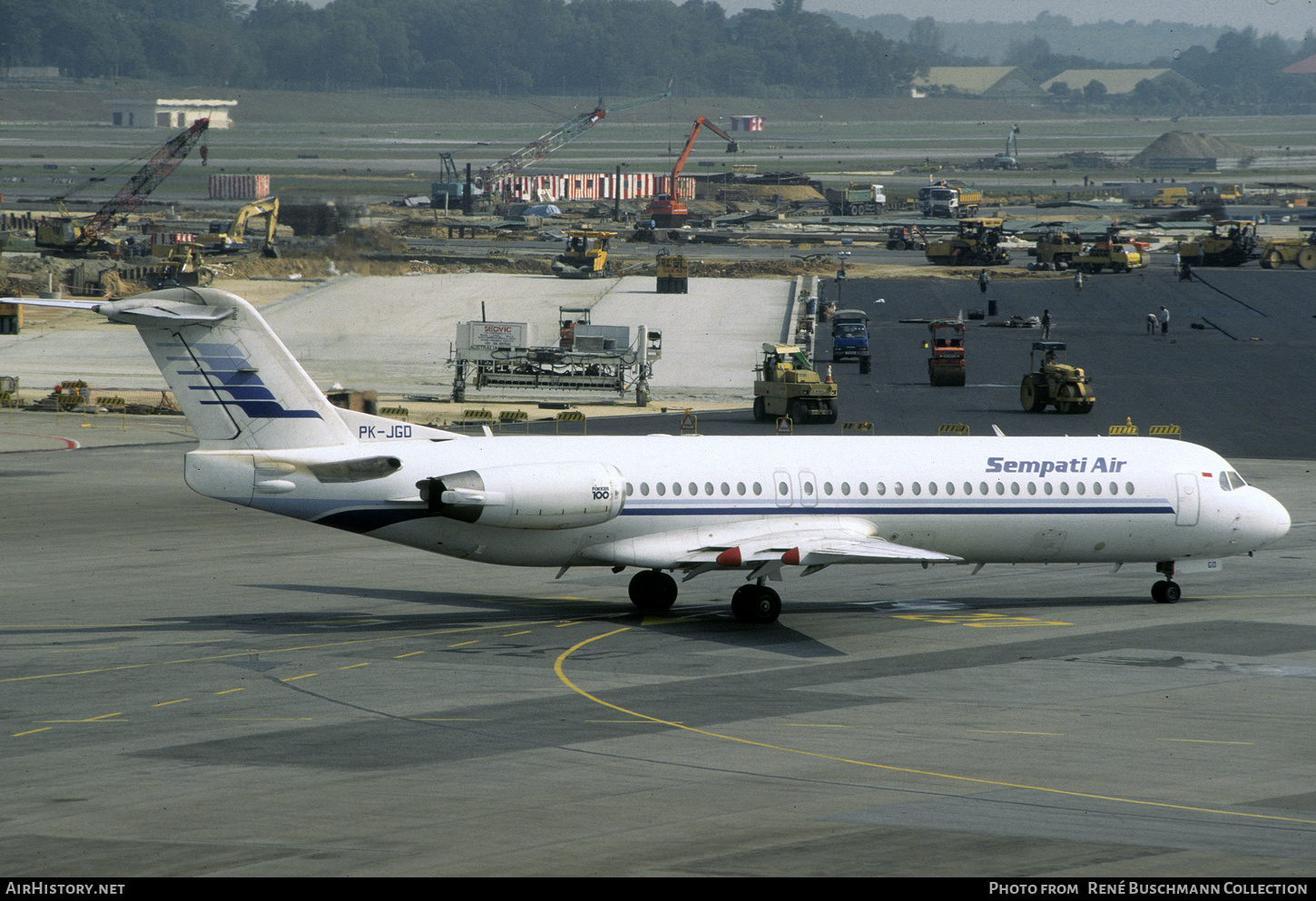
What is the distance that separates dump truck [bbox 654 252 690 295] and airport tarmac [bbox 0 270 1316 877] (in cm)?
7427

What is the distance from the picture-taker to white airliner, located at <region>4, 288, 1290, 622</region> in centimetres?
2998

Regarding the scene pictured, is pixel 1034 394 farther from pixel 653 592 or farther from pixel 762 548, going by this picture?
pixel 762 548

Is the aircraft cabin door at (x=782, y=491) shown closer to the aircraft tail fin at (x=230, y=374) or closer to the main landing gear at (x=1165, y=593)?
the main landing gear at (x=1165, y=593)

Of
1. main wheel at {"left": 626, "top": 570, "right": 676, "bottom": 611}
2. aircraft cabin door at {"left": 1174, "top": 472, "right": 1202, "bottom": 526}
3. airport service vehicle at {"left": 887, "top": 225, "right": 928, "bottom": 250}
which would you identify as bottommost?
main wheel at {"left": 626, "top": 570, "right": 676, "bottom": 611}

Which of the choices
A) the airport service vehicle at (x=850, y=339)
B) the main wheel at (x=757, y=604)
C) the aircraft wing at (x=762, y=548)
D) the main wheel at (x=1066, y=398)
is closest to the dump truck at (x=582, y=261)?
the airport service vehicle at (x=850, y=339)

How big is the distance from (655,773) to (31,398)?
63901 millimetres

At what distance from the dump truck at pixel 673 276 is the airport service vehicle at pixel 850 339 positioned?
28.4 meters

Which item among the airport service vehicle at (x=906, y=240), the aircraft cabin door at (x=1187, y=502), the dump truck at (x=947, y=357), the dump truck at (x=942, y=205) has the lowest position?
the aircraft cabin door at (x=1187, y=502)

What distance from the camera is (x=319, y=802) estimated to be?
1877 cm

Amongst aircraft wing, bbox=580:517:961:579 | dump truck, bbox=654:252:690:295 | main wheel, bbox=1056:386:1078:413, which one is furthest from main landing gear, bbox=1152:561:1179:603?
dump truck, bbox=654:252:690:295

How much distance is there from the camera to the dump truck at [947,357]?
3039 inches

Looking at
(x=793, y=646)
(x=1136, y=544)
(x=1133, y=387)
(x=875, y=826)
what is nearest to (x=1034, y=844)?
(x=875, y=826)

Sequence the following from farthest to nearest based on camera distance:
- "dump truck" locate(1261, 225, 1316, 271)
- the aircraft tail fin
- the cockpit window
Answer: "dump truck" locate(1261, 225, 1316, 271)
the cockpit window
the aircraft tail fin

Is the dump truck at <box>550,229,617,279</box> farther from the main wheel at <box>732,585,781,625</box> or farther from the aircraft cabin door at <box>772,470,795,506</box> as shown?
the main wheel at <box>732,585,781,625</box>
